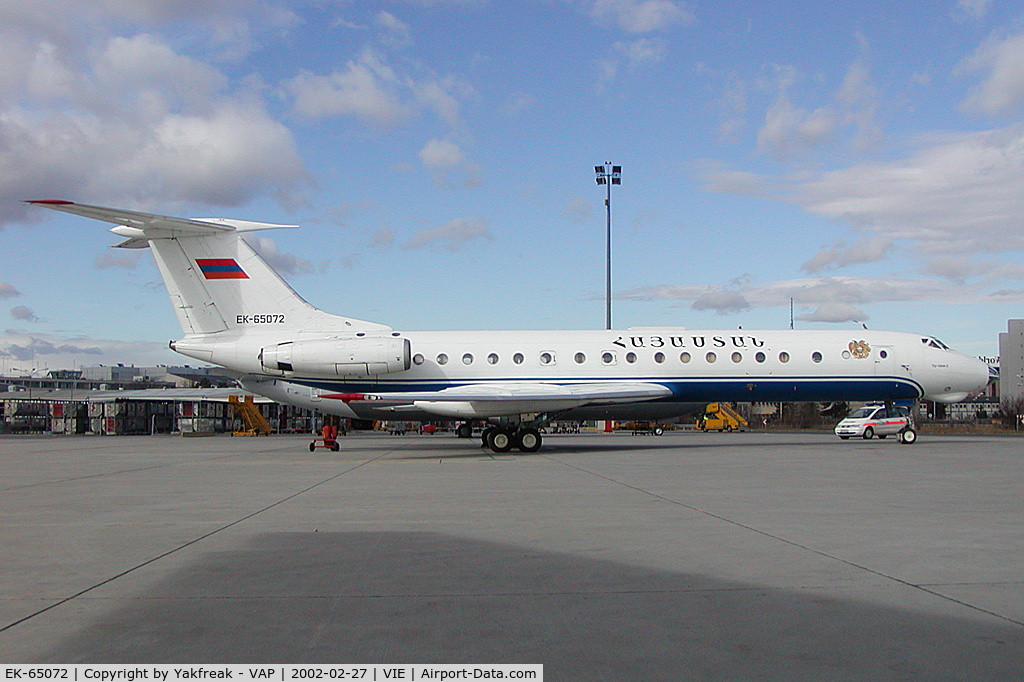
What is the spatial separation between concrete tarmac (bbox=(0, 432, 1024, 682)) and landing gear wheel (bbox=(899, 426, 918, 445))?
1367 cm

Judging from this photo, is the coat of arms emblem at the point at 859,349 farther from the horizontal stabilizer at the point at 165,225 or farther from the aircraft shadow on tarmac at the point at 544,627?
the aircraft shadow on tarmac at the point at 544,627

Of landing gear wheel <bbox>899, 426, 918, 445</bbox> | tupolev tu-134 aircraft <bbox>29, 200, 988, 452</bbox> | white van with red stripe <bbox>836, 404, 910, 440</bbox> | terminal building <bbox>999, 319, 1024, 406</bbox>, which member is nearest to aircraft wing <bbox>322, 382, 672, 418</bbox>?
tupolev tu-134 aircraft <bbox>29, 200, 988, 452</bbox>

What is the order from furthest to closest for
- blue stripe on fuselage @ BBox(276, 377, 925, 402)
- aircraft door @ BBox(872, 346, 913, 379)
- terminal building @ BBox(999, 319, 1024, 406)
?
terminal building @ BBox(999, 319, 1024, 406)
aircraft door @ BBox(872, 346, 913, 379)
blue stripe on fuselage @ BBox(276, 377, 925, 402)

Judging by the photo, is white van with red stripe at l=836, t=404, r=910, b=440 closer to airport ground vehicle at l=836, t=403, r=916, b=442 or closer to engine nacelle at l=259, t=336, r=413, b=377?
airport ground vehicle at l=836, t=403, r=916, b=442

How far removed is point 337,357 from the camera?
75.5ft

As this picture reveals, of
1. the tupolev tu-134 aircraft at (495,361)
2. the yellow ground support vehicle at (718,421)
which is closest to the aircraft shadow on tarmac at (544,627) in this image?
the tupolev tu-134 aircraft at (495,361)

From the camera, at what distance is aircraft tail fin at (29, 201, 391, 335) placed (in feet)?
75.3

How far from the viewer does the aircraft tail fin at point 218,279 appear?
75.3 feet

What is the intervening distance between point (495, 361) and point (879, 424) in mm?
14537

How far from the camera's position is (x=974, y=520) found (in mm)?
9258

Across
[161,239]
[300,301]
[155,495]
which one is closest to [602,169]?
[300,301]

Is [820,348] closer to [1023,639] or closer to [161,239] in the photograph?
[161,239]

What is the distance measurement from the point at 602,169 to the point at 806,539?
116ft

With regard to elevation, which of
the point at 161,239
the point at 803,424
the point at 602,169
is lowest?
the point at 803,424
